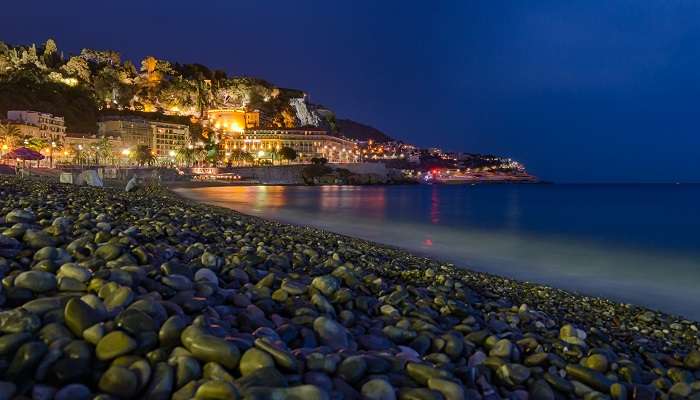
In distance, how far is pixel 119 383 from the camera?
2.36 metres

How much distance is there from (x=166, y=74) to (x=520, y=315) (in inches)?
6956

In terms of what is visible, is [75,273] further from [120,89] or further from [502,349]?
[120,89]

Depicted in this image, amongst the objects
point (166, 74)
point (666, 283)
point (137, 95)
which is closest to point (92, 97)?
point (137, 95)

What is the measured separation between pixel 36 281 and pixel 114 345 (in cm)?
130

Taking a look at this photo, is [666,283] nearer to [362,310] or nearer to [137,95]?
[362,310]

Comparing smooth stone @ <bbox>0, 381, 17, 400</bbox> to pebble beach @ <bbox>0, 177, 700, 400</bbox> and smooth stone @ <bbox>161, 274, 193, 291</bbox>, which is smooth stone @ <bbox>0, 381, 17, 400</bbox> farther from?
smooth stone @ <bbox>161, 274, 193, 291</bbox>

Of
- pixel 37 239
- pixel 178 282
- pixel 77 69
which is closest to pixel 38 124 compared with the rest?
pixel 77 69

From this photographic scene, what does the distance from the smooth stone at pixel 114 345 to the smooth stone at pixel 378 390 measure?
1276mm

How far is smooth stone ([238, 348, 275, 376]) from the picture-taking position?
8.42 feet

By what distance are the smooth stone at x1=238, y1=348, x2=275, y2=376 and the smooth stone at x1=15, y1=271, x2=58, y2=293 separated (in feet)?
5.88

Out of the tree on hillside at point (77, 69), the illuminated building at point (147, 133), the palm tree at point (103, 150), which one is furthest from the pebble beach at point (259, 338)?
the tree on hillside at point (77, 69)

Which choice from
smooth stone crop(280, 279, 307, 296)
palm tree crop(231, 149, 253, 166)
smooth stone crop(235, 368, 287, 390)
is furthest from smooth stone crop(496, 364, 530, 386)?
palm tree crop(231, 149, 253, 166)

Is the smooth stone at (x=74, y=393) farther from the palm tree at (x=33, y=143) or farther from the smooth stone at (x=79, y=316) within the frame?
the palm tree at (x=33, y=143)

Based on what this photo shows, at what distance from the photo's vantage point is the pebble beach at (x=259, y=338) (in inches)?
96.5
